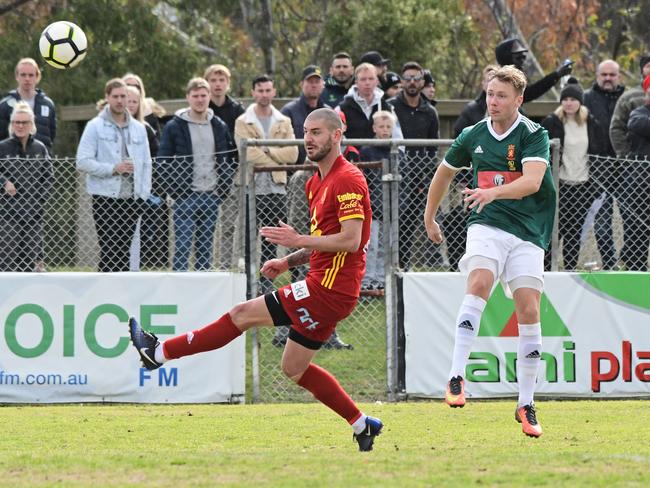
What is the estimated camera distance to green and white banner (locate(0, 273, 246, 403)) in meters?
12.2

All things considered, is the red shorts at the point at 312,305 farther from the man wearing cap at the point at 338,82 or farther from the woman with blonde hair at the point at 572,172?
the man wearing cap at the point at 338,82

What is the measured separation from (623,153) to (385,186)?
3346 millimetres

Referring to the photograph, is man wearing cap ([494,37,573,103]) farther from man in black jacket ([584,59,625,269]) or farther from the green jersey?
the green jersey

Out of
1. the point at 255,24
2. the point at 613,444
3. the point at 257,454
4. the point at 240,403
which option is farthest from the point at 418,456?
the point at 255,24

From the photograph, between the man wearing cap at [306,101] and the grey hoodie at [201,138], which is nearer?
the grey hoodie at [201,138]

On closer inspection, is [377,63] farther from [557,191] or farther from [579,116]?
[557,191]

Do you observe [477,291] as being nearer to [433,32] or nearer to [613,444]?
[613,444]

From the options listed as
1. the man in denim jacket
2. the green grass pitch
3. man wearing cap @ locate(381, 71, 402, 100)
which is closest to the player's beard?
the green grass pitch

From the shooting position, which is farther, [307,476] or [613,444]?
[613,444]

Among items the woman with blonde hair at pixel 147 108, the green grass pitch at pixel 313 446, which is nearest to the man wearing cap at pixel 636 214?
the green grass pitch at pixel 313 446

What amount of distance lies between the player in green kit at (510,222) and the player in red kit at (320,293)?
809 millimetres

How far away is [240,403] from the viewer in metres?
12.3

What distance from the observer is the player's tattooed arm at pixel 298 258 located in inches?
333

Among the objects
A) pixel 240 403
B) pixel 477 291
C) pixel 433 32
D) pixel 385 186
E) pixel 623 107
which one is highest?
pixel 433 32
